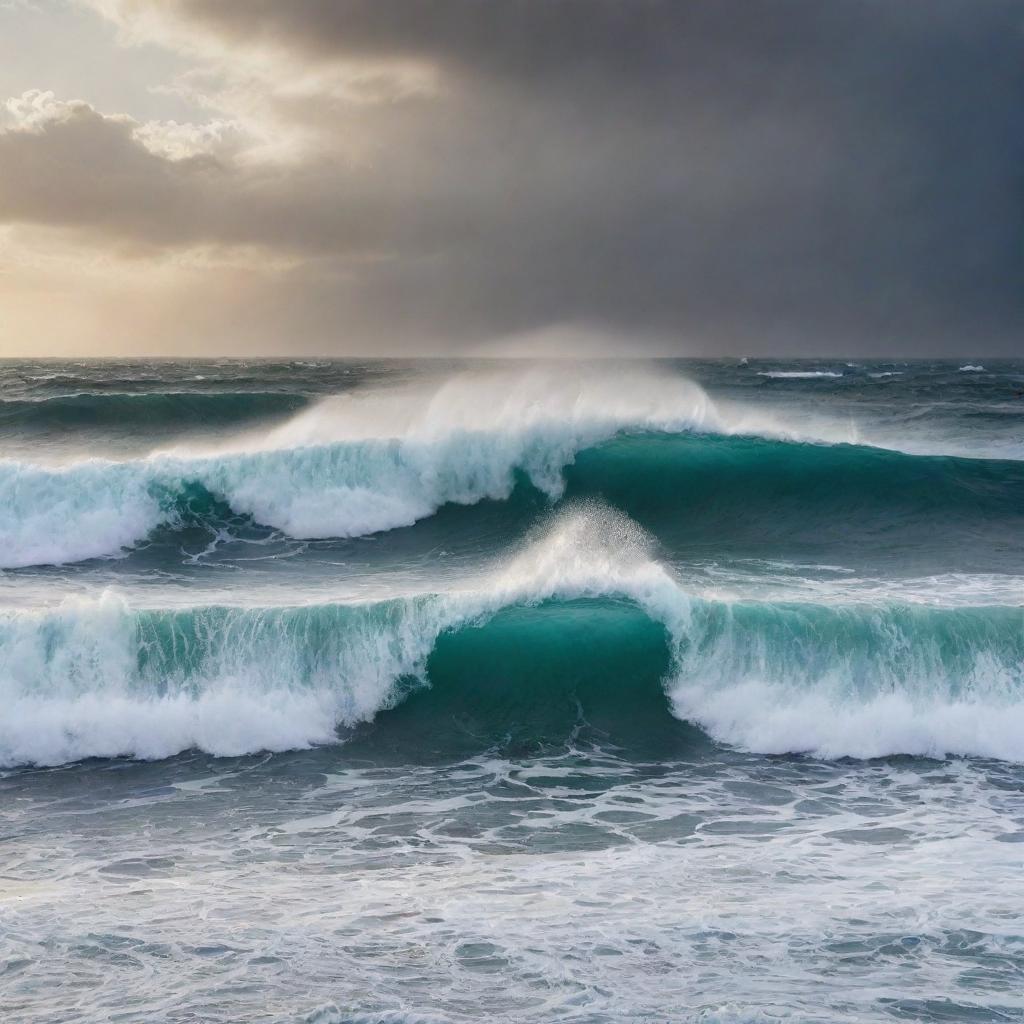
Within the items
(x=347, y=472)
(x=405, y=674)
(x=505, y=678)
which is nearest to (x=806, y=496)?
(x=347, y=472)

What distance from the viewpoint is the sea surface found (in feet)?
15.8

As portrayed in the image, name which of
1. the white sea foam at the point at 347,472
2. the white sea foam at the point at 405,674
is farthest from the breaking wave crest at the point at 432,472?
the white sea foam at the point at 405,674

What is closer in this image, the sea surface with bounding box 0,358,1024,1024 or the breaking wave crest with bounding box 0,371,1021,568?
the sea surface with bounding box 0,358,1024,1024

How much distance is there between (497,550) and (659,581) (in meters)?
4.43

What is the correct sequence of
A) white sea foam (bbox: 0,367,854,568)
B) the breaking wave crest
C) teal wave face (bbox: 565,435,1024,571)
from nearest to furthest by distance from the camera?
teal wave face (bbox: 565,435,1024,571) → white sea foam (bbox: 0,367,854,568) → the breaking wave crest

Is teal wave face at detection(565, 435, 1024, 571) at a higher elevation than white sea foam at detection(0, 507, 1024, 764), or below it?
higher

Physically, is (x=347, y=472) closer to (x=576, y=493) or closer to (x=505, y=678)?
(x=576, y=493)

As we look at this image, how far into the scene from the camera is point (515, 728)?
9.09 metres

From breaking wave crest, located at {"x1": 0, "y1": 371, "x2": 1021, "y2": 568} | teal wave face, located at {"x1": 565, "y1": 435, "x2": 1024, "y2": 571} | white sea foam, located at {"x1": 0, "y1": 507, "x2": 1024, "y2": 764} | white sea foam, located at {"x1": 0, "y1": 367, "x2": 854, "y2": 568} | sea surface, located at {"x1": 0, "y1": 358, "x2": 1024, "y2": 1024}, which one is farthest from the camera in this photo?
breaking wave crest, located at {"x1": 0, "y1": 371, "x2": 1021, "y2": 568}

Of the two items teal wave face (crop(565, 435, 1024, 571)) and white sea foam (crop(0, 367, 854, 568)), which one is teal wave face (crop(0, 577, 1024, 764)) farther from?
white sea foam (crop(0, 367, 854, 568))

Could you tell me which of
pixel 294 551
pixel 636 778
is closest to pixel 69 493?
pixel 294 551

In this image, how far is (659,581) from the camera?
10297mm

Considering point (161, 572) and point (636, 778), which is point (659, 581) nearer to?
point (636, 778)

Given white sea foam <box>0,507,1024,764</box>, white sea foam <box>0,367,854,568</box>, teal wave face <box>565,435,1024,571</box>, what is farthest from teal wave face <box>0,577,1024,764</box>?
white sea foam <box>0,367,854,568</box>
